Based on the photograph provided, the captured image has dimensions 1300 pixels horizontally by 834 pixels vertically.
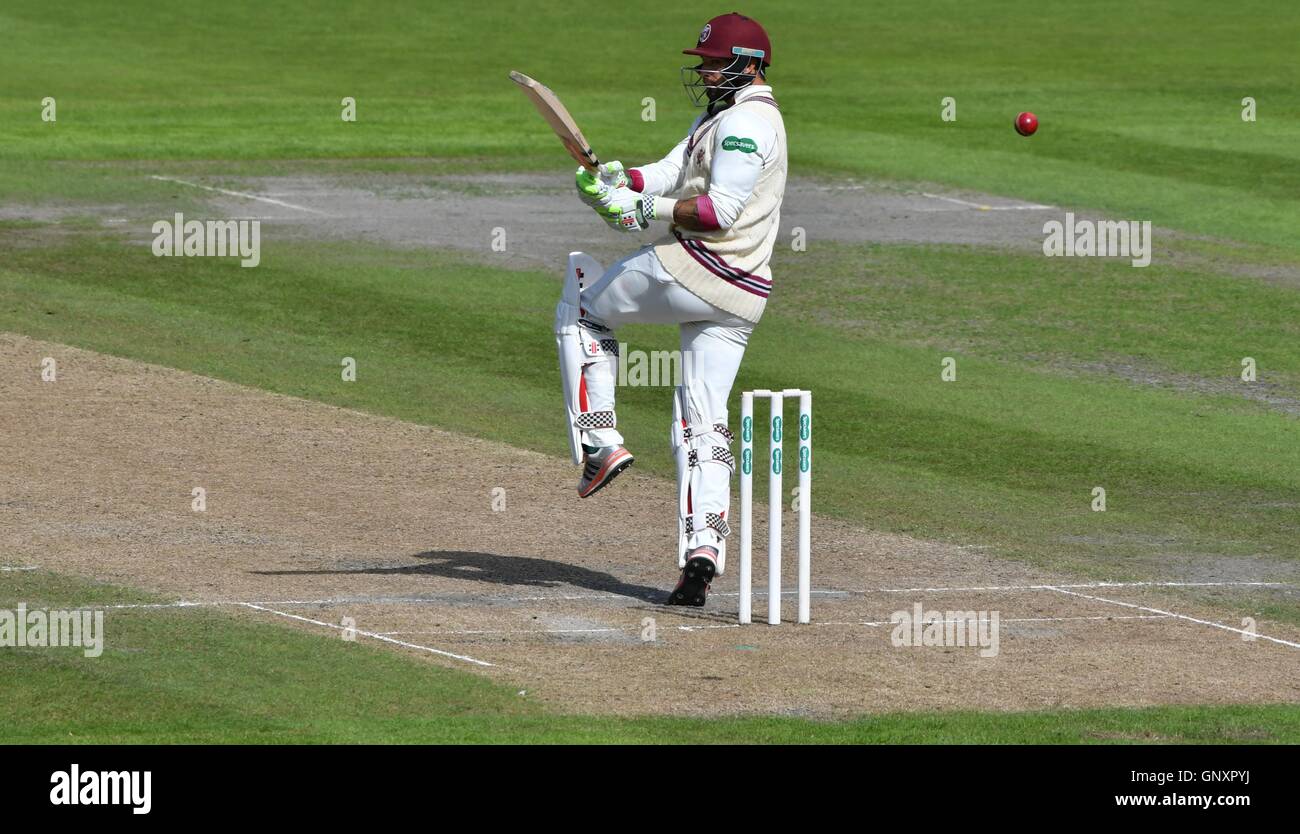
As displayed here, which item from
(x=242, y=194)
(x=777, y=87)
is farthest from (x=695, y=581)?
(x=777, y=87)

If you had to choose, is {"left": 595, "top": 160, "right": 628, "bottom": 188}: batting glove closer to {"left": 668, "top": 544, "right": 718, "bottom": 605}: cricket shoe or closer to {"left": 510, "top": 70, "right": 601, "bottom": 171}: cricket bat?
{"left": 510, "top": 70, "right": 601, "bottom": 171}: cricket bat

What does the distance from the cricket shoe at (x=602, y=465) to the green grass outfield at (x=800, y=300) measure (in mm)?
1670

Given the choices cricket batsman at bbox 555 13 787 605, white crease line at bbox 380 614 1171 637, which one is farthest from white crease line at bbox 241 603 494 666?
cricket batsman at bbox 555 13 787 605

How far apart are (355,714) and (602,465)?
2435mm

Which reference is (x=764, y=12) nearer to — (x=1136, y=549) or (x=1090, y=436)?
(x=1090, y=436)

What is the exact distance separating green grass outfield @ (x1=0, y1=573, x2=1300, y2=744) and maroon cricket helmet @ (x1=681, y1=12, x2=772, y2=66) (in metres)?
3.27

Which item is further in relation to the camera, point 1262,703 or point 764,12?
point 764,12

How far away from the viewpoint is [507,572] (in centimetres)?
1109

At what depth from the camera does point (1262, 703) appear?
29.0ft

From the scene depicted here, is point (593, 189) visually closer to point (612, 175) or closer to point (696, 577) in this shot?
point (612, 175)

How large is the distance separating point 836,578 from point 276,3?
107 feet

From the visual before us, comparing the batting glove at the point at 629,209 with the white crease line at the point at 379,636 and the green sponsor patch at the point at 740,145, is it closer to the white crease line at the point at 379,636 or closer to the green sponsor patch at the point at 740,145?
the green sponsor patch at the point at 740,145
